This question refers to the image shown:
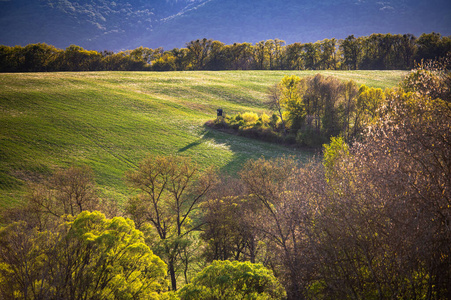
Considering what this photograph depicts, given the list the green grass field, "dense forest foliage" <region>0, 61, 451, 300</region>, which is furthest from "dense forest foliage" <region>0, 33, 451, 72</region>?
"dense forest foliage" <region>0, 61, 451, 300</region>

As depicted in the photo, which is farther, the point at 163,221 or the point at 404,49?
the point at 404,49

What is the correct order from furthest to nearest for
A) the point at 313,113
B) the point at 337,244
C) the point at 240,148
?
1. the point at 313,113
2. the point at 240,148
3. the point at 337,244

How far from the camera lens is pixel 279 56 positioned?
430 feet

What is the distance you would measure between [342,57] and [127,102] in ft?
343

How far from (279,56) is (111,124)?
3743 inches

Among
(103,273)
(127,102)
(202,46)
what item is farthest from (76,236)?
(202,46)

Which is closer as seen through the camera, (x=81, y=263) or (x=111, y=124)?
(x=81, y=263)

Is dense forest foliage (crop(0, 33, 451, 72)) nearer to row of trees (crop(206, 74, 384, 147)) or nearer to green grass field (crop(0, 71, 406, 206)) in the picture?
green grass field (crop(0, 71, 406, 206))

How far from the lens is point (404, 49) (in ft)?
388

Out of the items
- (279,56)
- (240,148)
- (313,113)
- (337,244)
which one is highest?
(279,56)

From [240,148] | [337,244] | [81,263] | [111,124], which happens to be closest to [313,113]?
[240,148]

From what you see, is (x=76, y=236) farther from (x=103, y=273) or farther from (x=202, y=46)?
(x=202, y=46)

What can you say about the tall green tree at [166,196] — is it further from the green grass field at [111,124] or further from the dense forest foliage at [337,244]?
the green grass field at [111,124]

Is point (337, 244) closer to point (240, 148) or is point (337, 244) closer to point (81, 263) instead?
point (81, 263)
